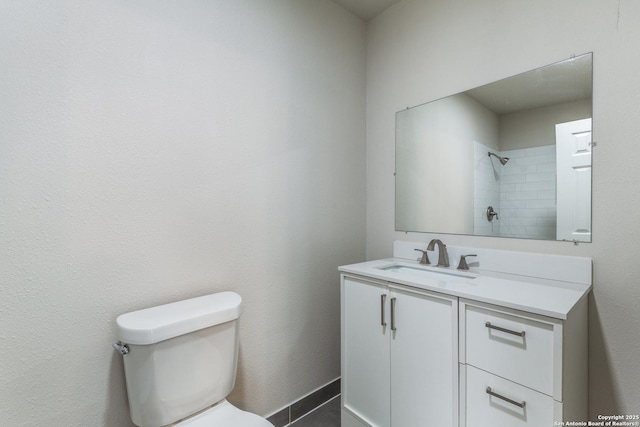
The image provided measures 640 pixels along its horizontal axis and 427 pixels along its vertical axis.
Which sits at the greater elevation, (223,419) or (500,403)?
(500,403)

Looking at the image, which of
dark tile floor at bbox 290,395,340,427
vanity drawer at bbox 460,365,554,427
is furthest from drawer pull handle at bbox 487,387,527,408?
dark tile floor at bbox 290,395,340,427

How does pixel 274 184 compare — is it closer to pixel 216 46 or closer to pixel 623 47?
pixel 216 46

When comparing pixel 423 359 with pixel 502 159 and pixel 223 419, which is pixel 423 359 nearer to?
pixel 223 419

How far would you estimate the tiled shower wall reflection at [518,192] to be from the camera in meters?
1.35

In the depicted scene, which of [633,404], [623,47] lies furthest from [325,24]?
[633,404]

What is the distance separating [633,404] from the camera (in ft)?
3.70

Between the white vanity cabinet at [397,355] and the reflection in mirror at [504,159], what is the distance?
1.90ft

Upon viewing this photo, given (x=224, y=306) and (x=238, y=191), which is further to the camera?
(x=238, y=191)

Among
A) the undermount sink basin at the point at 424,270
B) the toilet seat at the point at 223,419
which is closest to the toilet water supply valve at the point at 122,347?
the toilet seat at the point at 223,419

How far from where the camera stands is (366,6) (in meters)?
1.96

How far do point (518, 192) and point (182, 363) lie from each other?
163 cm

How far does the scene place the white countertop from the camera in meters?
0.97

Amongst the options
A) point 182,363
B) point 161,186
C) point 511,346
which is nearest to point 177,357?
point 182,363

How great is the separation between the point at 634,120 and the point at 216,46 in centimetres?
175
